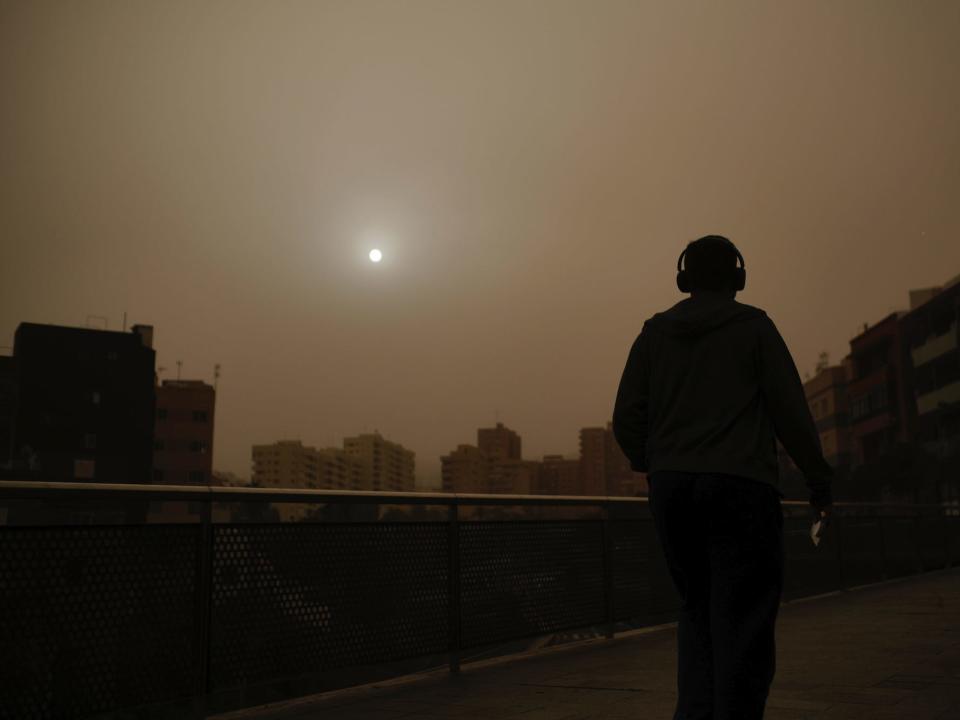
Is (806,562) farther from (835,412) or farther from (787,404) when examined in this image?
(835,412)

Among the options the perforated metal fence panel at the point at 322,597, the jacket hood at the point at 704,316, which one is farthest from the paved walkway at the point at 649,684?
the jacket hood at the point at 704,316

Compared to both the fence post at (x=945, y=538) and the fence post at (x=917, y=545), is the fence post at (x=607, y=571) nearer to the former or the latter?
the fence post at (x=917, y=545)

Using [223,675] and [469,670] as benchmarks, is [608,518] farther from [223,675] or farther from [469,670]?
[223,675]

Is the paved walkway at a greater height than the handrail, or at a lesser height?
lesser

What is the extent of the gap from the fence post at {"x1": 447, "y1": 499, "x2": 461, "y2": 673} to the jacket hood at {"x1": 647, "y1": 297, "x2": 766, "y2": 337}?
3.23m

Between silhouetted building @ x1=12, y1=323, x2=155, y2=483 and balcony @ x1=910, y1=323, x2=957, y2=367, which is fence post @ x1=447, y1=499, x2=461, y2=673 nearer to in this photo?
balcony @ x1=910, y1=323, x2=957, y2=367

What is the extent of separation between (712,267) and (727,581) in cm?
108

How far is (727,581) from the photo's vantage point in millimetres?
3082

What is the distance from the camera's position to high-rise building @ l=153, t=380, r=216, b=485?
122875mm

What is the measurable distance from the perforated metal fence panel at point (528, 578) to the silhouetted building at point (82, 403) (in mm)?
94684

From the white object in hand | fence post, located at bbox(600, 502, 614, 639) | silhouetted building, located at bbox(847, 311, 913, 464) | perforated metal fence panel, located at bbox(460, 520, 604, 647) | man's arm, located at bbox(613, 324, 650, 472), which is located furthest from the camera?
silhouetted building, located at bbox(847, 311, 913, 464)

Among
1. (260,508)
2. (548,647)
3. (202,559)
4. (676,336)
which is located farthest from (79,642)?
(548,647)

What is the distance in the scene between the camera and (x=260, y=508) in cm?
509

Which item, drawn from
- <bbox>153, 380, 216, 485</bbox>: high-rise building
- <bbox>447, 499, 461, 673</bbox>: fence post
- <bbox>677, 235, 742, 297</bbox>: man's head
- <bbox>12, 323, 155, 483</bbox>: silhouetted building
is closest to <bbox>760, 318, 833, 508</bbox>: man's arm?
<bbox>677, 235, 742, 297</bbox>: man's head
